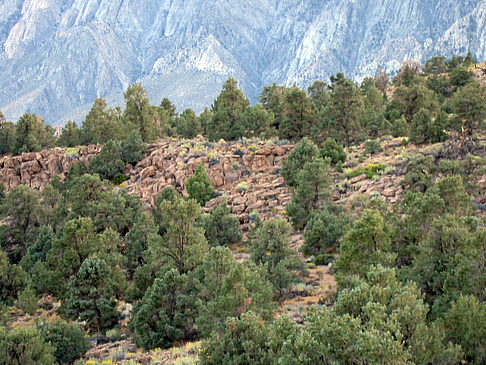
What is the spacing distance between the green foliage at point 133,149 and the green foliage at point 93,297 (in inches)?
1113

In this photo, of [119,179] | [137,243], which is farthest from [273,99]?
[137,243]

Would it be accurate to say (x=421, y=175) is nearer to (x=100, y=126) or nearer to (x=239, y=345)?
(x=239, y=345)

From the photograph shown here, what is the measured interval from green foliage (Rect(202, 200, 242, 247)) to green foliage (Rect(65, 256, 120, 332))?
984 cm

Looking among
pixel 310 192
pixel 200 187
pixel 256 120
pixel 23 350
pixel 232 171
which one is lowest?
pixel 23 350

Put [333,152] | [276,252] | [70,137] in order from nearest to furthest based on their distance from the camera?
[276,252] < [333,152] < [70,137]

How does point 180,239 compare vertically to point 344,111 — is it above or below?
below

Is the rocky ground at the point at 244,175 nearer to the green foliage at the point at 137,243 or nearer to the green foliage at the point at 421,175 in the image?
the green foliage at the point at 421,175

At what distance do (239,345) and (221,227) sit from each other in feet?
66.5

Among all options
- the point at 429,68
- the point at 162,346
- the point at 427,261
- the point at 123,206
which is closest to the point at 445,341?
the point at 427,261

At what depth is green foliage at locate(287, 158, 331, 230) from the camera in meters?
34.6

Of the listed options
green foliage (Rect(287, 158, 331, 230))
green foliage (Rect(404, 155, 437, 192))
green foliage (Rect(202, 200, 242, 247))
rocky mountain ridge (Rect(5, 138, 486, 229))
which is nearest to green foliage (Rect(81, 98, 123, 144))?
rocky mountain ridge (Rect(5, 138, 486, 229))

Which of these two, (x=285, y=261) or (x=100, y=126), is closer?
(x=285, y=261)

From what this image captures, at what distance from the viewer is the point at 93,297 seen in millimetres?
24781

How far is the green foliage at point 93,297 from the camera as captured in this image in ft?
79.7
